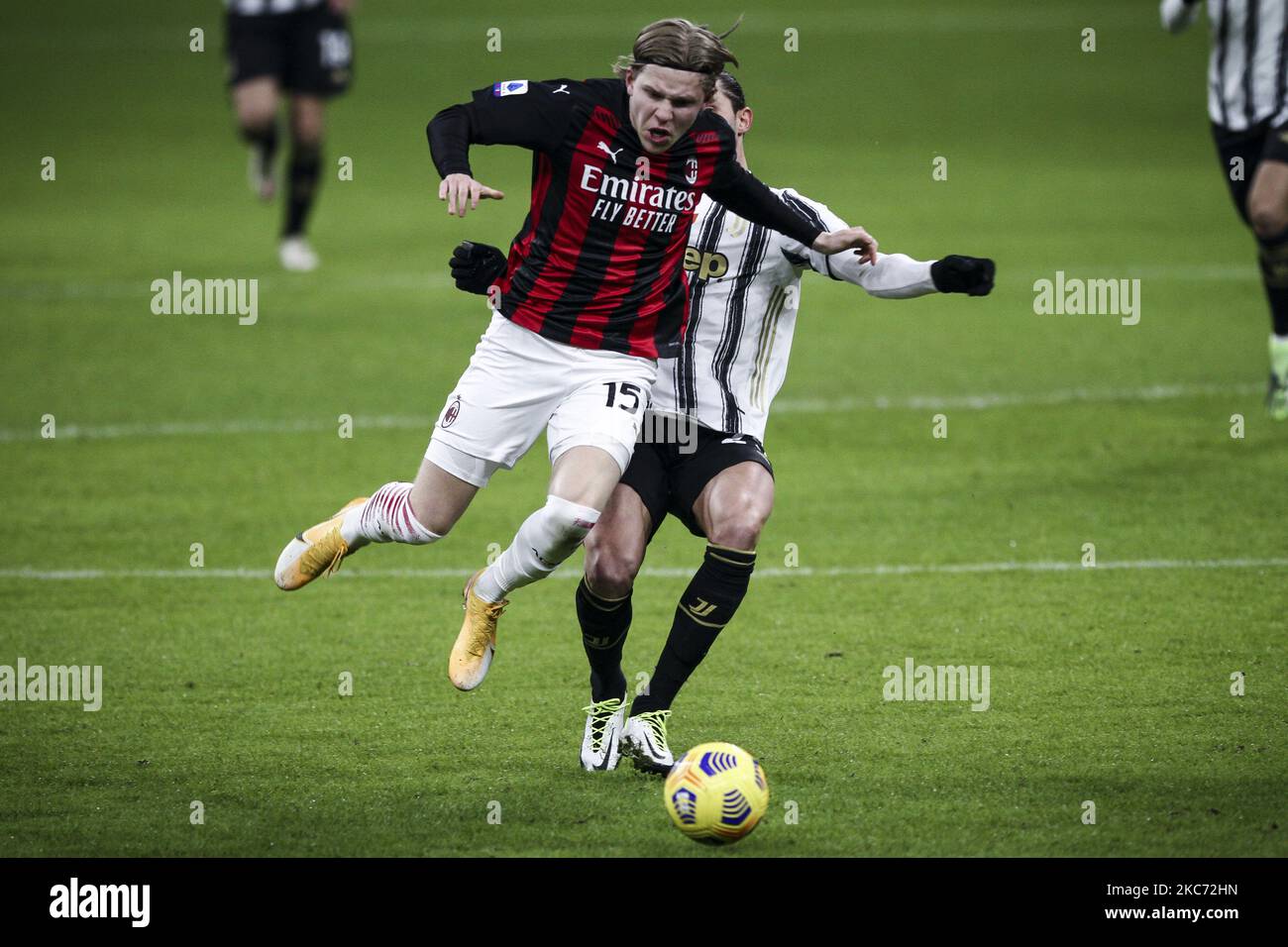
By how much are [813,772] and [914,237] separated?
1127cm

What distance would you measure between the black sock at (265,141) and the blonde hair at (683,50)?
10.8 m

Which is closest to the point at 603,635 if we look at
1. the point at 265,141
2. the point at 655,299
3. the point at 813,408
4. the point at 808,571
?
the point at 655,299

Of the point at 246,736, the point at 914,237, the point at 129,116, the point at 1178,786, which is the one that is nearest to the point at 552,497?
the point at 246,736

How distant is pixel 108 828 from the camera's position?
5535mm

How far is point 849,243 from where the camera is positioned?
5922mm

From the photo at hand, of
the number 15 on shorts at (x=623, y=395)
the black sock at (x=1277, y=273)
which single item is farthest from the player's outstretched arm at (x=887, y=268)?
the black sock at (x=1277, y=273)

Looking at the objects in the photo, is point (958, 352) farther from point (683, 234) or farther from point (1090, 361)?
point (683, 234)

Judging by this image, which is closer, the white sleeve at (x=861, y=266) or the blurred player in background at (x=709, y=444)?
the blurred player in background at (x=709, y=444)

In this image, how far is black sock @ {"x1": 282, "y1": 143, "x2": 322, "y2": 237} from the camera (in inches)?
631

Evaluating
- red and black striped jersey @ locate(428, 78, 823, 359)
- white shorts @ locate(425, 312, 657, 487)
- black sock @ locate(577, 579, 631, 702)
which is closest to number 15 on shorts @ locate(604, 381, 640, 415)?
white shorts @ locate(425, 312, 657, 487)

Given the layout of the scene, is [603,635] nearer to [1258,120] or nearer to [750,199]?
[750,199]

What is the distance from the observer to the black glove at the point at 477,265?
593 centimetres

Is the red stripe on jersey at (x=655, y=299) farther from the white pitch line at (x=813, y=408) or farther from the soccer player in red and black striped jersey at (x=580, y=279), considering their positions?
the white pitch line at (x=813, y=408)

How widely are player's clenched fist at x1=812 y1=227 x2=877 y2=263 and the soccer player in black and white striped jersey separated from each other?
3.36m
